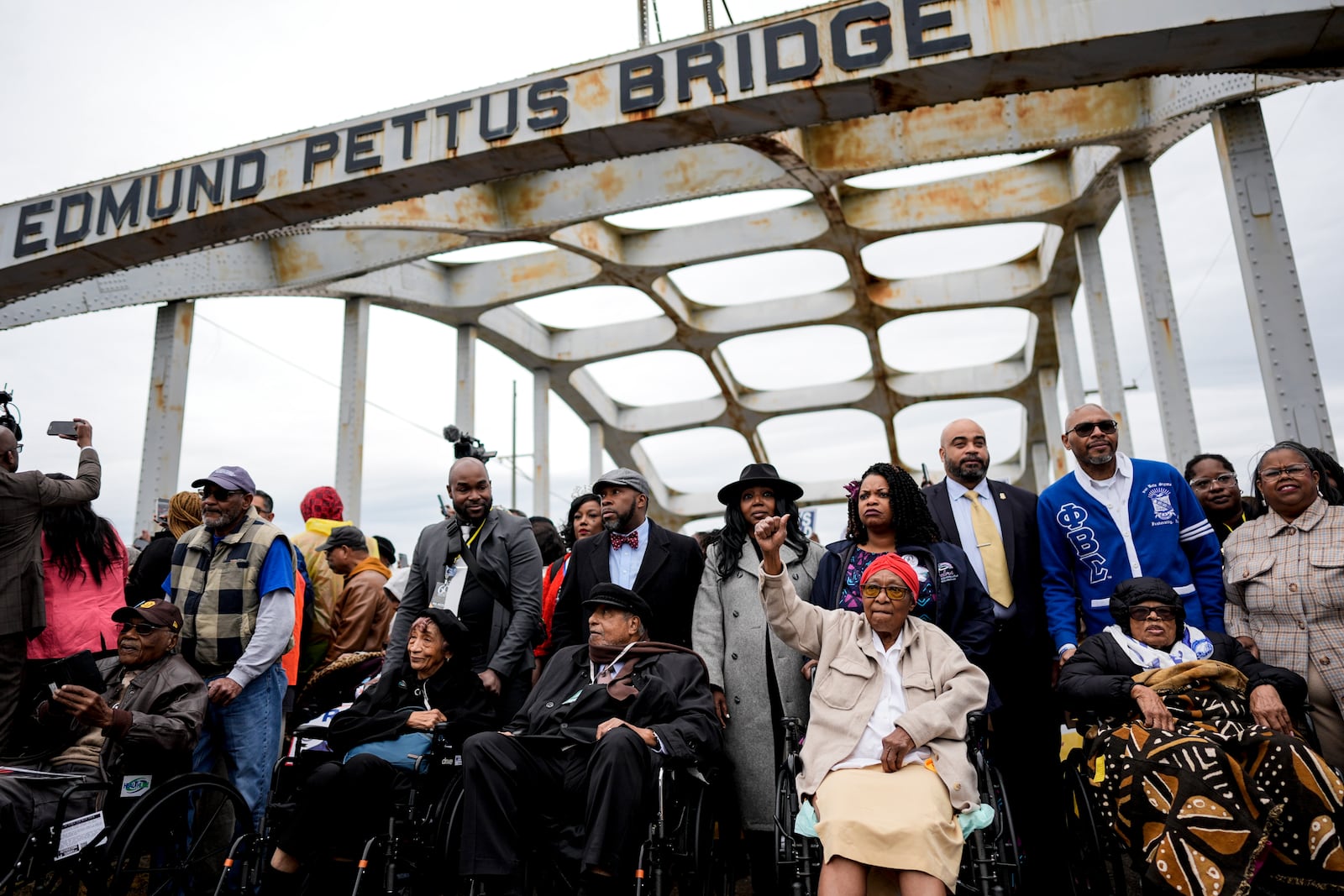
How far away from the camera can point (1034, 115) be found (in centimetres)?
939

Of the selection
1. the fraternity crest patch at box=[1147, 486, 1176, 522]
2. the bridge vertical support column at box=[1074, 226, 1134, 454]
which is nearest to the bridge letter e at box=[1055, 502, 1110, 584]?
Answer: the fraternity crest patch at box=[1147, 486, 1176, 522]

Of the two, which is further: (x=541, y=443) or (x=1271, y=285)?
(x=541, y=443)

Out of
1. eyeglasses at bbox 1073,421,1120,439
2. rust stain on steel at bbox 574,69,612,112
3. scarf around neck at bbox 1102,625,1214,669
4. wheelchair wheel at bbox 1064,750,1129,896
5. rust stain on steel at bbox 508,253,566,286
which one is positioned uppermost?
rust stain on steel at bbox 508,253,566,286

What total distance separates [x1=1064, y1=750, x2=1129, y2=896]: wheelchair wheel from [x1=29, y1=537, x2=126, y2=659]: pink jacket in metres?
4.17

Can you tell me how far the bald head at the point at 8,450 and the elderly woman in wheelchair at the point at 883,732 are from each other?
3331 mm

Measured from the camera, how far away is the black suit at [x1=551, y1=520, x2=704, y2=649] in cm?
418

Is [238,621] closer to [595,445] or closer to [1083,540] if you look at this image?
[1083,540]

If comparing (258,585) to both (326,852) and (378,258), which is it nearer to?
(326,852)

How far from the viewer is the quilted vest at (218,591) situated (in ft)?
13.3

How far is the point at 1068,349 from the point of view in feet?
47.9

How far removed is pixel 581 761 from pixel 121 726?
1.77m

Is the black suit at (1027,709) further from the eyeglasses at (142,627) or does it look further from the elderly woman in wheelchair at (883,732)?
the eyeglasses at (142,627)

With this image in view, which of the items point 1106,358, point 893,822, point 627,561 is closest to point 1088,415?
point 893,822

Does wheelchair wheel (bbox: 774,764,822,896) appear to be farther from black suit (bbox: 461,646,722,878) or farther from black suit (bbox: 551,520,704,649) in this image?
black suit (bbox: 551,520,704,649)
